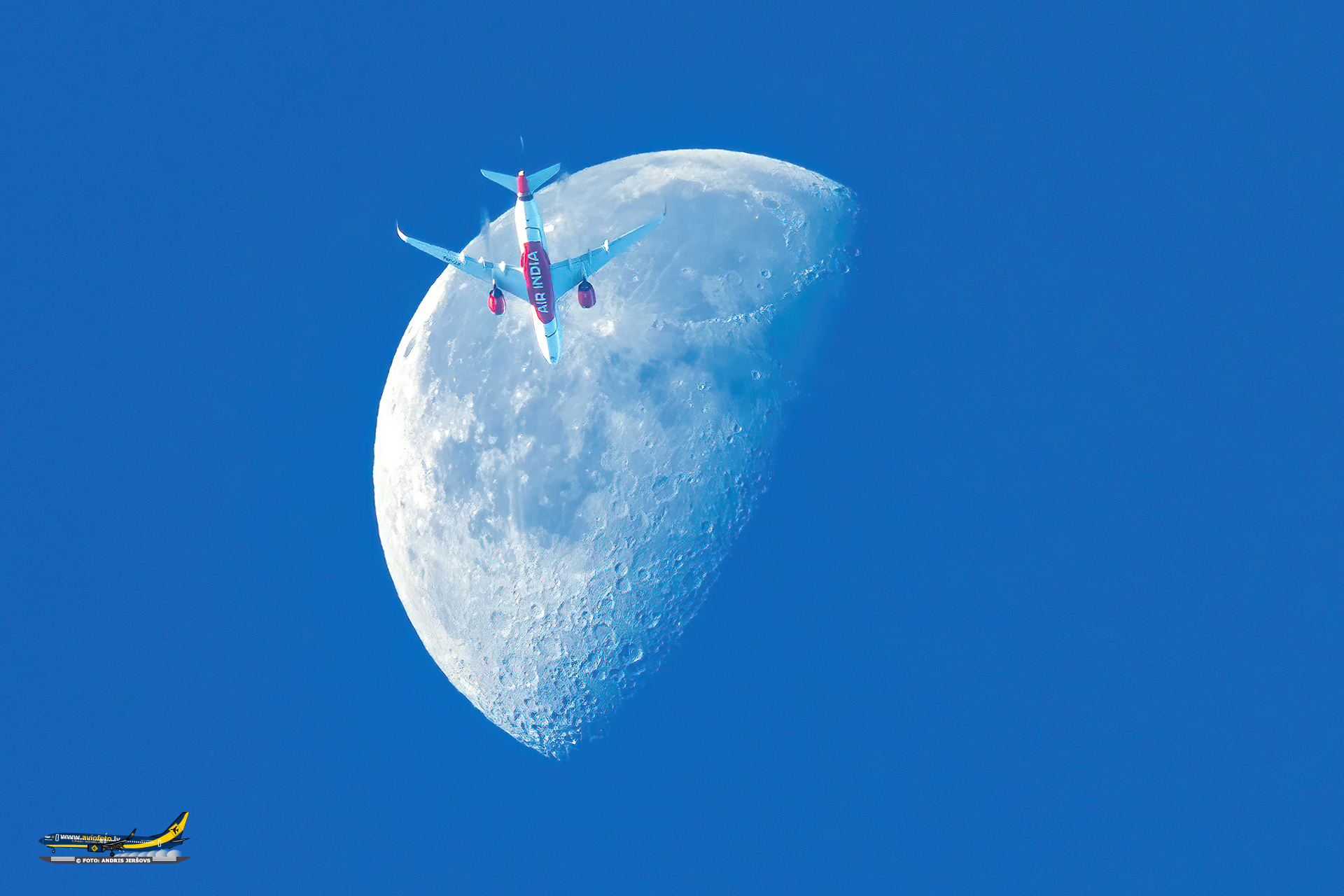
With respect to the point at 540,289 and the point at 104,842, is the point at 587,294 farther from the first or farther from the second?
the point at 104,842

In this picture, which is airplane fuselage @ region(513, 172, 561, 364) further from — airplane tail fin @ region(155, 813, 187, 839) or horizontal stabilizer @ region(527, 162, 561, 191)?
airplane tail fin @ region(155, 813, 187, 839)

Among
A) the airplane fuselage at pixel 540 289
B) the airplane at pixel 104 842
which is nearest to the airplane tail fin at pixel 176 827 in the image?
the airplane at pixel 104 842

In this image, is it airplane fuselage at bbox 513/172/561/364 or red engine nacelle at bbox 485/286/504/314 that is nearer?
airplane fuselage at bbox 513/172/561/364

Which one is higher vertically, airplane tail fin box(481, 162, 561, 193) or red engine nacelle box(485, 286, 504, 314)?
airplane tail fin box(481, 162, 561, 193)

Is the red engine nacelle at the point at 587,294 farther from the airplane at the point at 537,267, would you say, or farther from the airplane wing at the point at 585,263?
the airplane wing at the point at 585,263

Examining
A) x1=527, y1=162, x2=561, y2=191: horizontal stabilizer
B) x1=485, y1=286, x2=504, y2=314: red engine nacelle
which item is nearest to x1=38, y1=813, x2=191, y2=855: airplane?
x1=485, y1=286, x2=504, y2=314: red engine nacelle

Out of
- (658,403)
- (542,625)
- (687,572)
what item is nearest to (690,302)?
(658,403)

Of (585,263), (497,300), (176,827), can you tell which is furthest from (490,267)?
(176,827)
